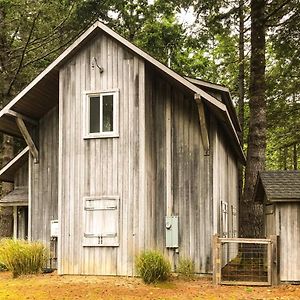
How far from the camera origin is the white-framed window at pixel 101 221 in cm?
1420

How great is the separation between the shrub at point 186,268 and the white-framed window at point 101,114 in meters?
4.08

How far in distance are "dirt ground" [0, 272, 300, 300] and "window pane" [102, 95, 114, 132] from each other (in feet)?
13.9

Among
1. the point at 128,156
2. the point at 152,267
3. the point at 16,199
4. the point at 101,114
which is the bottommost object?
the point at 152,267

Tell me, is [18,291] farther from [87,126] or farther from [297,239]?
[297,239]

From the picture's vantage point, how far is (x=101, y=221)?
14359mm

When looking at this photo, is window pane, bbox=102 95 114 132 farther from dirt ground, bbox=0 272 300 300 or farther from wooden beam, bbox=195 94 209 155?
dirt ground, bbox=0 272 300 300

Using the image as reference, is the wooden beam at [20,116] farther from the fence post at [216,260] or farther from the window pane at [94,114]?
the fence post at [216,260]

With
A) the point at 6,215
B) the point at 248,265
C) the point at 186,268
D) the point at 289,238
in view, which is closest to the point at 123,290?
the point at 186,268

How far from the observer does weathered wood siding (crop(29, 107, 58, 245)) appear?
53.9 feet

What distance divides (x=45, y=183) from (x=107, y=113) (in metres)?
3.56

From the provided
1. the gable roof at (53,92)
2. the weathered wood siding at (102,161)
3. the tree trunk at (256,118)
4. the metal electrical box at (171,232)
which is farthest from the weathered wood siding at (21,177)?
the tree trunk at (256,118)

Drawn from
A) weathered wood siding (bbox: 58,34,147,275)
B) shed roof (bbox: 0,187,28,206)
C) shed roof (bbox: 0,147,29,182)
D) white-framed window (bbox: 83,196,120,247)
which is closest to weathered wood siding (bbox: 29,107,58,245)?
shed roof (bbox: 0,147,29,182)

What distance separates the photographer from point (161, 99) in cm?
1534

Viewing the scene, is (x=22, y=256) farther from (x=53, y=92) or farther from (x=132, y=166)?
(x=53, y=92)
